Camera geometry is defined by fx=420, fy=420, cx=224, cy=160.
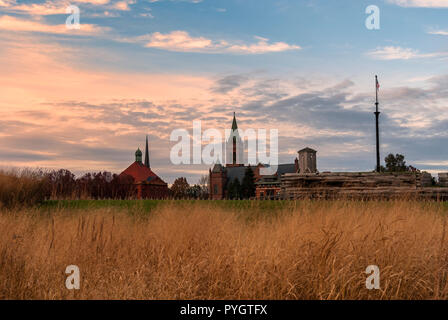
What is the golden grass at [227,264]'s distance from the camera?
17.0 feet

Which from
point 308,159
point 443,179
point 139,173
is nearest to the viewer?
point 443,179

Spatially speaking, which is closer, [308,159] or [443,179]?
[443,179]

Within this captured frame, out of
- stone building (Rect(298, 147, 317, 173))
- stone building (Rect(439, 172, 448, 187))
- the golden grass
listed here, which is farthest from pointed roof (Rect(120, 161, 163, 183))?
the golden grass

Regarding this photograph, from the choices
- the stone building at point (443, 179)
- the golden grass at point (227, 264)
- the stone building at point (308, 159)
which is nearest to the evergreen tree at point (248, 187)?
the stone building at point (308, 159)

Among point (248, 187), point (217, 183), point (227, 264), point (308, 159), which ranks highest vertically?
point (308, 159)

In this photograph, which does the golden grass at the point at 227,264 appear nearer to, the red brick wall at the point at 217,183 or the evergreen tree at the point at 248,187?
the evergreen tree at the point at 248,187

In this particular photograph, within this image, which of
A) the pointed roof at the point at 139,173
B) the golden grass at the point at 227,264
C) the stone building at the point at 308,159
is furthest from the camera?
the pointed roof at the point at 139,173

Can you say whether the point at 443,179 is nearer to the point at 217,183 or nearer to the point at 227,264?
the point at 227,264

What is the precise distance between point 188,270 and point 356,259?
2.29 meters

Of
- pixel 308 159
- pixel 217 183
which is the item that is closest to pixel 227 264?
pixel 308 159

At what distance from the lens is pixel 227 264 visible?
18.6ft

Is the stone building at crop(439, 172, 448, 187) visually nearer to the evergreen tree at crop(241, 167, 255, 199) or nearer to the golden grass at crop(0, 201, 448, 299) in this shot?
the golden grass at crop(0, 201, 448, 299)
